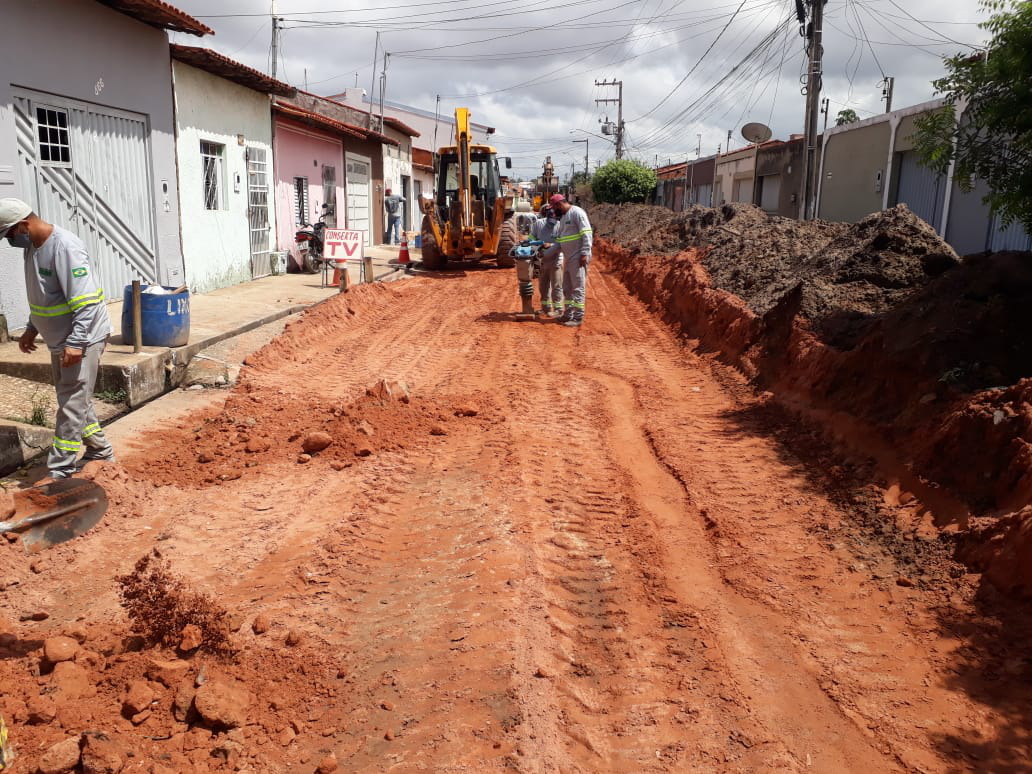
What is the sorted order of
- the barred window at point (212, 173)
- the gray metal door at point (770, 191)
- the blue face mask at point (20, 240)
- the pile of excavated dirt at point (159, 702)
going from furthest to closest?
1. the gray metal door at point (770, 191)
2. the barred window at point (212, 173)
3. the blue face mask at point (20, 240)
4. the pile of excavated dirt at point (159, 702)

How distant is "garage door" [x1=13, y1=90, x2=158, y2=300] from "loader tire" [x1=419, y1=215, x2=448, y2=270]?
29.0 feet

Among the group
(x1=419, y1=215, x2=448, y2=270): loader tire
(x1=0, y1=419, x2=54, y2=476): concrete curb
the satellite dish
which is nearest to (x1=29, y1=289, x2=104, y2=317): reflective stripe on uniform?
(x1=0, y1=419, x2=54, y2=476): concrete curb

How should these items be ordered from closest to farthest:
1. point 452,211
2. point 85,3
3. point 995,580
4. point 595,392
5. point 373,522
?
point 995,580, point 373,522, point 595,392, point 85,3, point 452,211

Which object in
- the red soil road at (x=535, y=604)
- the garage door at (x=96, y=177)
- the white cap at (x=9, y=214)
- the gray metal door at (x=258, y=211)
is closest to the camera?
the red soil road at (x=535, y=604)

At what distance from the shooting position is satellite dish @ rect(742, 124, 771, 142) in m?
22.8

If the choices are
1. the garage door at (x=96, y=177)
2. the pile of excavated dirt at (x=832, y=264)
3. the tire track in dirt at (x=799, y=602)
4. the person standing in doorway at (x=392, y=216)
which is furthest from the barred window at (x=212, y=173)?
the person standing in doorway at (x=392, y=216)

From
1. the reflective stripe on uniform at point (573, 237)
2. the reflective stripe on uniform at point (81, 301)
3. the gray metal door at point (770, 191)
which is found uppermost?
the gray metal door at point (770, 191)

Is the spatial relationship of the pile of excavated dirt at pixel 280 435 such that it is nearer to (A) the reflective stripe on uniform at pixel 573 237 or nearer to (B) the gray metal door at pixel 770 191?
(A) the reflective stripe on uniform at pixel 573 237

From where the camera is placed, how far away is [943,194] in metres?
15.8

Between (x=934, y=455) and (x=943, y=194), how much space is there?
42.3 feet

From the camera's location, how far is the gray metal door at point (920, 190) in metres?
16.2

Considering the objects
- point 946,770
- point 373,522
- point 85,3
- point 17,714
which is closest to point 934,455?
point 946,770

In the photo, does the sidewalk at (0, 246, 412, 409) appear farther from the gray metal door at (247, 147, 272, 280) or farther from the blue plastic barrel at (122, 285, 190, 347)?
the gray metal door at (247, 147, 272, 280)

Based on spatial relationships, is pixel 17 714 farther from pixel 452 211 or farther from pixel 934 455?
pixel 452 211
